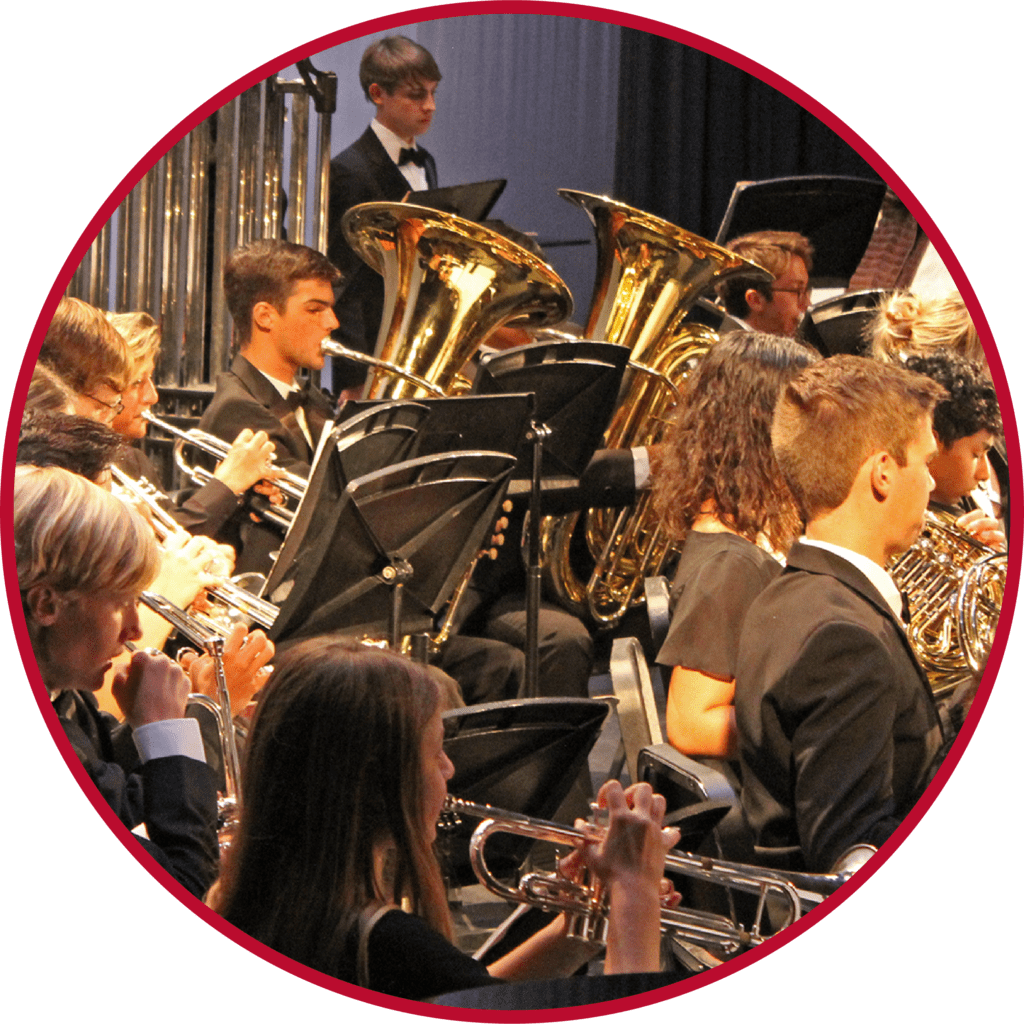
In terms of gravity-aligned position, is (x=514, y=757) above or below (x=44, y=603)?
below

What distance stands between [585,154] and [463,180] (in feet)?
0.79

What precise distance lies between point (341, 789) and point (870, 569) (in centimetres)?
86

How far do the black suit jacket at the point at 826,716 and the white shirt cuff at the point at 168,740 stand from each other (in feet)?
2.66

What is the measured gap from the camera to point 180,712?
2043mm

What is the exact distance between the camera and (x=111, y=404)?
2.45 m

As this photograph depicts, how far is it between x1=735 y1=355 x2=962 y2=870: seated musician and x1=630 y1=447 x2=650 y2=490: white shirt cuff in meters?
0.44

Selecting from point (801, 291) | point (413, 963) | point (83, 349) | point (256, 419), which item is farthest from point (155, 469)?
point (801, 291)

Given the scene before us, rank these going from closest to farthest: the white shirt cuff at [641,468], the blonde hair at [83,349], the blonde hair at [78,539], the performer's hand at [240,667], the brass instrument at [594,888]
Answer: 1. the blonde hair at [78,539]
2. the brass instrument at [594,888]
3. the performer's hand at [240,667]
4. the blonde hair at [83,349]
5. the white shirt cuff at [641,468]

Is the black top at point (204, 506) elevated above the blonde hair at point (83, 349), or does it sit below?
below

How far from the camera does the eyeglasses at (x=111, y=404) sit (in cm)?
240

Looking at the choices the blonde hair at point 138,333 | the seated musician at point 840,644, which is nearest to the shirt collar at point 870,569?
the seated musician at point 840,644

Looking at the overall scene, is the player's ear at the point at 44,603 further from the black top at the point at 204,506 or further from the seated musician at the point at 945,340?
the seated musician at the point at 945,340

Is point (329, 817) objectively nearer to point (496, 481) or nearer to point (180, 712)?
point (180, 712)

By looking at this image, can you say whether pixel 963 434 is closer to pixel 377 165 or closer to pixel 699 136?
pixel 699 136
